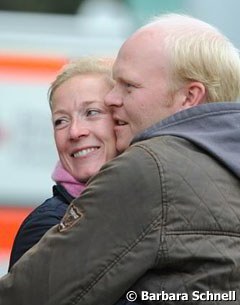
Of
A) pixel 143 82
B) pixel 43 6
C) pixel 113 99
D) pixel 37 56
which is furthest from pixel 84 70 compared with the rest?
pixel 43 6

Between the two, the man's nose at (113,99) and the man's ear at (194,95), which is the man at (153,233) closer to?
the man's ear at (194,95)

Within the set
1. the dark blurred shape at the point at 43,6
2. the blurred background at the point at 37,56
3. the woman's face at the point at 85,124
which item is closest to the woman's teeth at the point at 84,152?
the woman's face at the point at 85,124

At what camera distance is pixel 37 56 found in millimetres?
5797

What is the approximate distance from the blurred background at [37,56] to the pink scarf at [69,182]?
9.02ft

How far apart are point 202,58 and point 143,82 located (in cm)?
15

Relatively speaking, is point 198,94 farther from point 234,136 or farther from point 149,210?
point 149,210

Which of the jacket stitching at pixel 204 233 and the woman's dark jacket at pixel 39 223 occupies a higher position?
the woman's dark jacket at pixel 39 223

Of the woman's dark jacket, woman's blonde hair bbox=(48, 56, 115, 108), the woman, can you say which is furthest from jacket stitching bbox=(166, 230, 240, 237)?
woman's blonde hair bbox=(48, 56, 115, 108)

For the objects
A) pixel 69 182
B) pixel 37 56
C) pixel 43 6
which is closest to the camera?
pixel 69 182

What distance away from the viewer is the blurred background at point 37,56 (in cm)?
576

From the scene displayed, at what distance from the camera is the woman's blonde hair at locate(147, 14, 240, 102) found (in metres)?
2.59

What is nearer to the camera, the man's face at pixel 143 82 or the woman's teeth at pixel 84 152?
the man's face at pixel 143 82

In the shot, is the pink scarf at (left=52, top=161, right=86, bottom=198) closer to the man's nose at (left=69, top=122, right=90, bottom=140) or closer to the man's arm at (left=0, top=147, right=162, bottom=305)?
the man's nose at (left=69, top=122, right=90, bottom=140)

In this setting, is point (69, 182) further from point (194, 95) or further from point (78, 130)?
point (194, 95)
